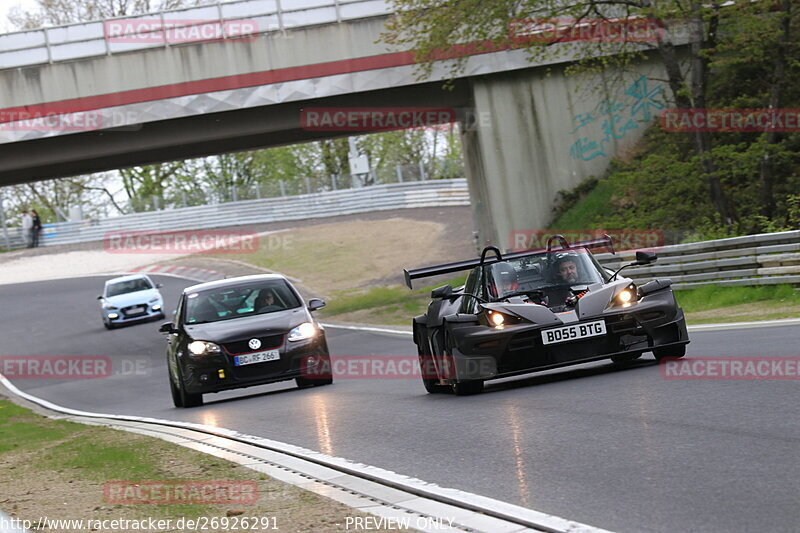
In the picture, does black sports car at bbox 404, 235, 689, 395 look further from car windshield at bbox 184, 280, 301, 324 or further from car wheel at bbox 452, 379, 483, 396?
car windshield at bbox 184, 280, 301, 324

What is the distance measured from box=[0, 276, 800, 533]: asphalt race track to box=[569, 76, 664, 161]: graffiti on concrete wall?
61.6 feet

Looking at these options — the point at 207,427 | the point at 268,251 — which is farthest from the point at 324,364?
the point at 268,251

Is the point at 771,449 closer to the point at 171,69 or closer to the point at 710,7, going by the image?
the point at 710,7

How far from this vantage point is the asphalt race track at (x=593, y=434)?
565 cm

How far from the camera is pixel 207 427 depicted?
11.5 meters

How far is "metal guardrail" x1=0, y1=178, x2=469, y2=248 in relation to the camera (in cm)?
6069

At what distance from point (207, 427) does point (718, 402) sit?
16.9ft

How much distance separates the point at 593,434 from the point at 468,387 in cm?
353
